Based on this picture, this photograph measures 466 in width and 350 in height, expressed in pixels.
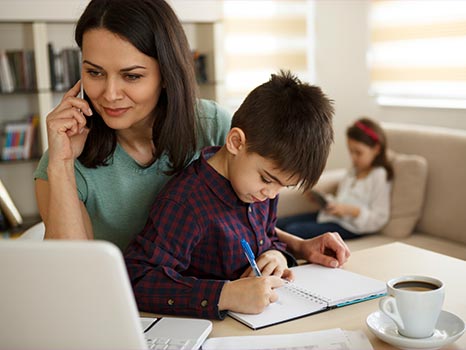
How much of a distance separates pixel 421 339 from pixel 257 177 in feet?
1.56

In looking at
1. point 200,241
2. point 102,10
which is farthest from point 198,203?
point 102,10

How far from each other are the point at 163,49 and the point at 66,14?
2.52 m

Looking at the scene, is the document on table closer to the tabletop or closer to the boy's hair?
the tabletop

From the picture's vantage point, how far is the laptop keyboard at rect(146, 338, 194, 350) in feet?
3.39

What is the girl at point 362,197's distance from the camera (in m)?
3.25

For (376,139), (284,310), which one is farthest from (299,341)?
(376,139)

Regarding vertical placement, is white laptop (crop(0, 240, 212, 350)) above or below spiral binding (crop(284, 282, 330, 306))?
above

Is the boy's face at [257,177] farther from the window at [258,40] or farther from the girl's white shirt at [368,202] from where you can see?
the window at [258,40]

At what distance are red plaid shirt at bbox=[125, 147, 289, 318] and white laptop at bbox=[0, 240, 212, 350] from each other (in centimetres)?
38

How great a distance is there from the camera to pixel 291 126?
50.8 inches

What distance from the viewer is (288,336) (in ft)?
3.60

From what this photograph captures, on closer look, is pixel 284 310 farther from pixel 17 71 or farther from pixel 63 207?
pixel 17 71

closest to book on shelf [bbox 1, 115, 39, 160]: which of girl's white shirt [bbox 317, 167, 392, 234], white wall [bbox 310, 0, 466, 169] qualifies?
girl's white shirt [bbox 317, 167, 392, 234]

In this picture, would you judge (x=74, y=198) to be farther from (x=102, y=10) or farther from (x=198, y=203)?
(x=102, y=10)
